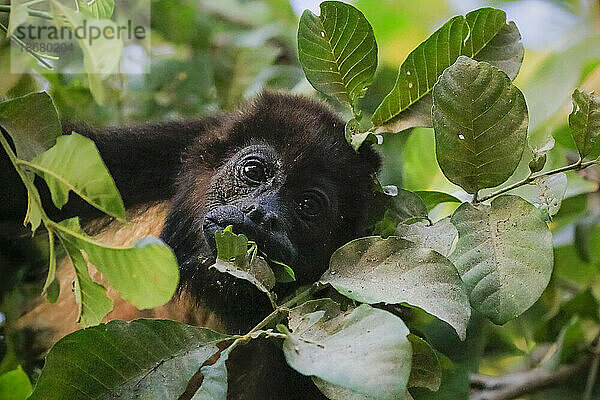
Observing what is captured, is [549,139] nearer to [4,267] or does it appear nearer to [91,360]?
[91,360]

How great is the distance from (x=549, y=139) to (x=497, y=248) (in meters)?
0.27

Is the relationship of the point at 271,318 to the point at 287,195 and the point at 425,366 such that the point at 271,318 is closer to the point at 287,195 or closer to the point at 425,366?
the point at 425,366

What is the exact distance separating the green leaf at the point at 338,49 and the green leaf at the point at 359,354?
518 mm

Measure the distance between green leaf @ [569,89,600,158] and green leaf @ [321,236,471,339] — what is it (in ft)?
1.14

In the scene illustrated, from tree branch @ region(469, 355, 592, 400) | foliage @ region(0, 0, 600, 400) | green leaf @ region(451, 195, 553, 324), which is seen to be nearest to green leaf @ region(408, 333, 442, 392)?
foliage @ region(0, 0, 600, 400)

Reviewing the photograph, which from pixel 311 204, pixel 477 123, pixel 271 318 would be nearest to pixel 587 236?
pixel 311 204

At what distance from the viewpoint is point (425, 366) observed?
4.00 ft

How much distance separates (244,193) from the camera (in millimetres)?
1715

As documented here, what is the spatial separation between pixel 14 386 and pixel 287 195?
710 mm

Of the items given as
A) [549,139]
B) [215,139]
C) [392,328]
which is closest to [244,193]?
[215,139]

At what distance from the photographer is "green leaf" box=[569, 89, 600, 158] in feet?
4.07

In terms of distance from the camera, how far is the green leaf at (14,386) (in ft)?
4.85

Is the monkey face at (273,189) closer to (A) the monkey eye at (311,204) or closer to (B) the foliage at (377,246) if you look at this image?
(A) the monkey eye at (311,204)

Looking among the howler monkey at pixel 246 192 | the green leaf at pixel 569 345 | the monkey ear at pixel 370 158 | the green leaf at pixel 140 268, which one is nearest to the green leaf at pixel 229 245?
the green leaf at pixel 140 268
